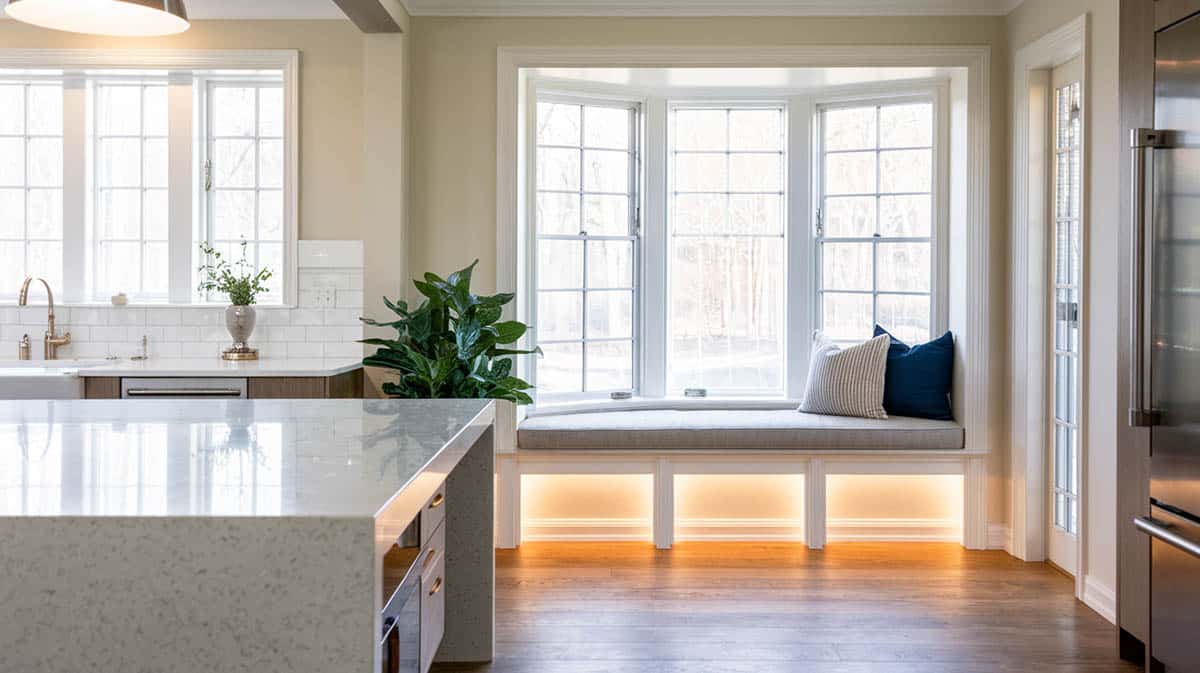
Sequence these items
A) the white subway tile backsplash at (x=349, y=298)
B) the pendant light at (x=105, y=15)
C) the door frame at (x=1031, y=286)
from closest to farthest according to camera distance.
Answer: the pendant light at (x=105, y=15)
the door frame at (x=1031, y=286)
the white subway tile backsplash at (x=349, y=298)

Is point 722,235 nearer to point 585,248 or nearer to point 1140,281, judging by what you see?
point 585,248

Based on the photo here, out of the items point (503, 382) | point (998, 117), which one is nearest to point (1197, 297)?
point (998, 117)

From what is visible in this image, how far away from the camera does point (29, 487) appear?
143 cm

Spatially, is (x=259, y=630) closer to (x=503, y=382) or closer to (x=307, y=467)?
(x=307, y=467)

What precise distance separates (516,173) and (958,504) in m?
2.68

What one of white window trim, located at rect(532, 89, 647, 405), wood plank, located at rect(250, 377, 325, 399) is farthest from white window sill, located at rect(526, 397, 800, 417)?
wood plank, located at rect(250, 377, 325, 399)

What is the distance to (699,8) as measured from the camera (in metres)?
4.82

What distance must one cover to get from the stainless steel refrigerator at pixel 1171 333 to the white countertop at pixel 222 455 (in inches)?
77.3

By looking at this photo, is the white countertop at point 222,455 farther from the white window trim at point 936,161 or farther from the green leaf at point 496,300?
the white window trim at point 936,161

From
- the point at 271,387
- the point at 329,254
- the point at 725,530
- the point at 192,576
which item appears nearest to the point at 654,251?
the point at 725,530

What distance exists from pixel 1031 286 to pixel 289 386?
3.28 metres

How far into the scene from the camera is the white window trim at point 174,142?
4930mm

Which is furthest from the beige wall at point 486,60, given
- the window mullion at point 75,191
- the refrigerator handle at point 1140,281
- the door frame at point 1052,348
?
the refrigerator handle at point 1140,281

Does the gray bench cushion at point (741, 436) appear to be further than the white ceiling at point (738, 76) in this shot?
No
